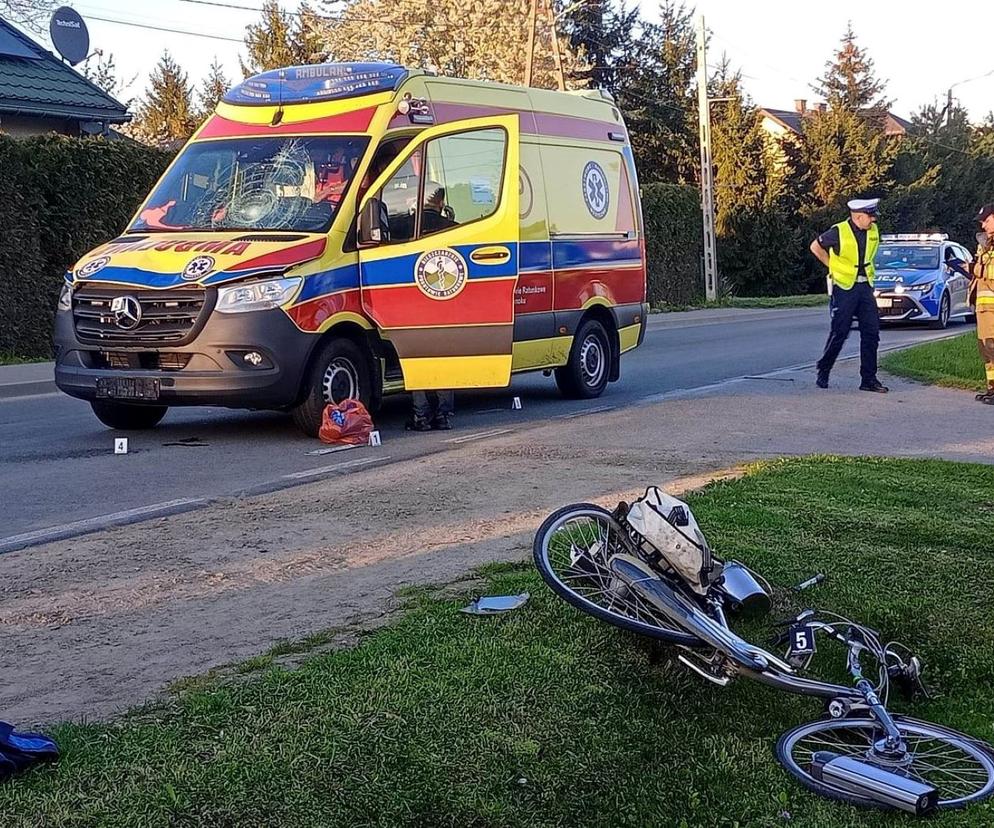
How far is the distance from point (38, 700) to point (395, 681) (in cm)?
112

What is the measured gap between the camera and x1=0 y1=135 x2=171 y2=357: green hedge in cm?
1602

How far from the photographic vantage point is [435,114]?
10.3 metres

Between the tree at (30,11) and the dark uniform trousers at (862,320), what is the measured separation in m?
26.4

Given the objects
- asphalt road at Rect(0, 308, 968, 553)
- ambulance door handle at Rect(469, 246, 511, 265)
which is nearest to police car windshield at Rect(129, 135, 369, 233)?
ambulance door handle at Rect(469, 246, 511, 265)

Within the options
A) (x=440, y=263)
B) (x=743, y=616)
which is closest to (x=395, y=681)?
(x=743, y=616)

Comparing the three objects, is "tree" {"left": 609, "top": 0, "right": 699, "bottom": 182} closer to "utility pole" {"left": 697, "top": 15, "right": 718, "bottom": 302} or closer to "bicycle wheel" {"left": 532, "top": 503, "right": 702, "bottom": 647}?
"utility pole" {"left": 697, "top": 15, "right": 718, "bottom": 302}

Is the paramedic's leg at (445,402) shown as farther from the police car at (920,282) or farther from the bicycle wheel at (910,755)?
the police car at (920,282)

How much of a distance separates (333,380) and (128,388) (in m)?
1.49

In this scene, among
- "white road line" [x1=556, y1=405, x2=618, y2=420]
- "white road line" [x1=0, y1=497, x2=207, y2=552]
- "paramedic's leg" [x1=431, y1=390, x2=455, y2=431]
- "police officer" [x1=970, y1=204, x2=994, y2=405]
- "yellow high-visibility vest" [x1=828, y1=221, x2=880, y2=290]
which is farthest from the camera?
"yellow high-visibility vest" [x1=828, y1=221, x2=880, y2=290]

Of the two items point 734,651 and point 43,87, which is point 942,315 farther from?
point 734,651

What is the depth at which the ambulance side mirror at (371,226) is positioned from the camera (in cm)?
938

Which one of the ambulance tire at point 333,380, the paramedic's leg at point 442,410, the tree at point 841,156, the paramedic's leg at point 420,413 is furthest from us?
the tree at point 841,156

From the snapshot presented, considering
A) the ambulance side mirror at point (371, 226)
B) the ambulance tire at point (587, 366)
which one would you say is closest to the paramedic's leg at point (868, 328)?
the ambulance tire at point (587, 366)

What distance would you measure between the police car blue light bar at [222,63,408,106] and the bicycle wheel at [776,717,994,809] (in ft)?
24.3
